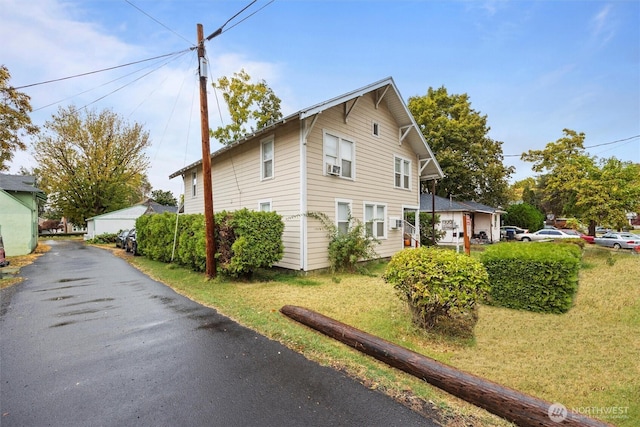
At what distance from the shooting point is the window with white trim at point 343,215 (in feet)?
33.8

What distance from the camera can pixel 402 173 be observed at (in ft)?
44.2

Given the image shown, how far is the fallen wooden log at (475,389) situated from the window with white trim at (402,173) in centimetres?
1037

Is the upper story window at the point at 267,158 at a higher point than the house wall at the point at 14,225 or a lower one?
higher

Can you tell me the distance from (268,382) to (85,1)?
12006 mm

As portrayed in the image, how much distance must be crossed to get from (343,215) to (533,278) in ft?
19.8

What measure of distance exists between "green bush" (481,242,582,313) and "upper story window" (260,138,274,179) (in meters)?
7.48

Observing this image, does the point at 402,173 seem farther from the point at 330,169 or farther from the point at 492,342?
the point at 492,342

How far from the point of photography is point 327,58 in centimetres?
1295

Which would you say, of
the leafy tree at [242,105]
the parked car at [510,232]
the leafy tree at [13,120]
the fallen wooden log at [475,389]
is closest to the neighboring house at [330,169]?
the fallen wooden log at [475,389]

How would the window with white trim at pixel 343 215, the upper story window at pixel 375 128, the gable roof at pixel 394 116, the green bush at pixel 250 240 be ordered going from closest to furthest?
1. the green bush at pixel 250 240
2. the gable roof at pixel 394 116
3. the window with white trim at pixel 343 215
4. the upper story window at pixel 375 128

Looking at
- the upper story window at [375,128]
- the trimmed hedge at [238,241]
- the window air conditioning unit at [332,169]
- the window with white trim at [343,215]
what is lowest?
the trimmed hedge at [238,241]

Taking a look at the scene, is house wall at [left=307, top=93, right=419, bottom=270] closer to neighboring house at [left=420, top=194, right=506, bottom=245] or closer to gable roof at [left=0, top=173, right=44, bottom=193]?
A: neighboring house at [left=420, top=194, right=506, bottom=245]

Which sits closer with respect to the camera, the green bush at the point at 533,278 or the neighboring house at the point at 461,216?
the green bush at the point at 533,278

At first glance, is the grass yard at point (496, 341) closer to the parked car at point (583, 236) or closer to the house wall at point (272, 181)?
the house wall at point (272, 181)
